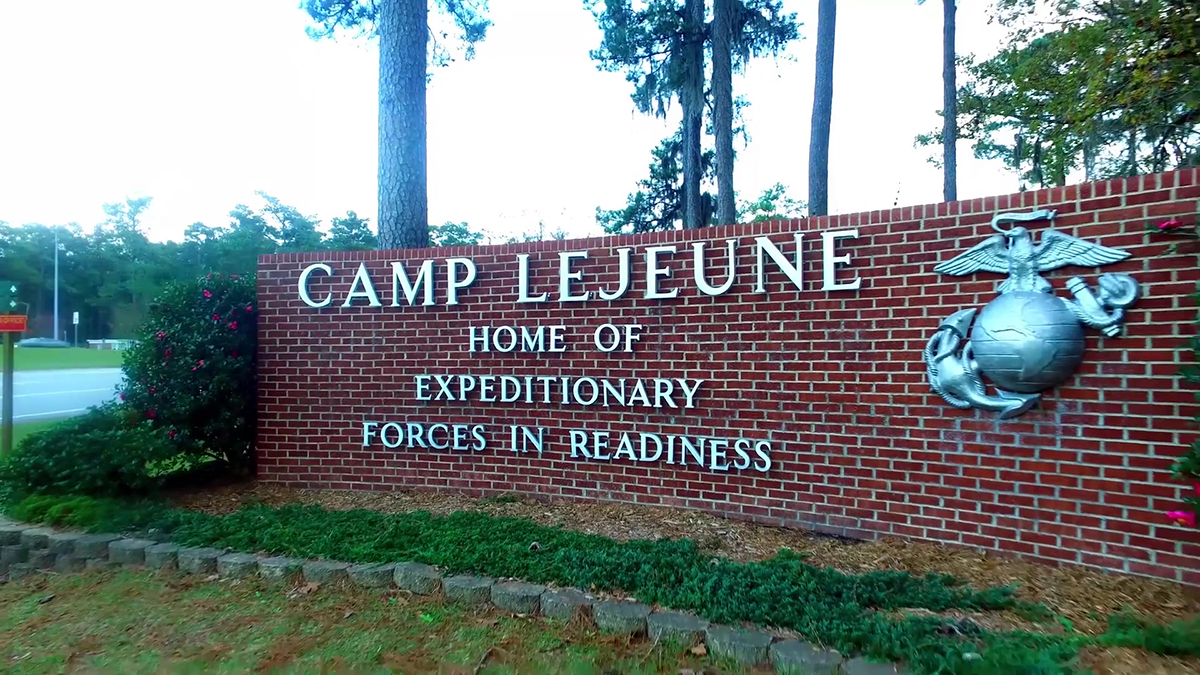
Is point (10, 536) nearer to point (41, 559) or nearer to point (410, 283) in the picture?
point (41, 559)

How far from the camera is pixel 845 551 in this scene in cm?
459

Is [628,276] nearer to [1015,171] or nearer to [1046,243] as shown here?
[1046,243]

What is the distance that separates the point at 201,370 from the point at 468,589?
3.63m

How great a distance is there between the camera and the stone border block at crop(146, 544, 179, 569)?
473cm

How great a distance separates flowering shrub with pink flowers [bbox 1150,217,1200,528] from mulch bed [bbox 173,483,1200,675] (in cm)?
41

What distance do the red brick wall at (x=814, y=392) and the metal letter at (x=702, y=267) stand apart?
53 millimetres

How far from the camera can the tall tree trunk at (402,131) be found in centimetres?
771

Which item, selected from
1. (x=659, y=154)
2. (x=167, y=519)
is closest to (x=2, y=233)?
(x=659, y=154)

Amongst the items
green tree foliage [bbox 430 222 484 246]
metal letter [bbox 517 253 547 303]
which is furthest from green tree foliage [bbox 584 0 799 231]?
green tree foliage [bbox 430 222 484 246]

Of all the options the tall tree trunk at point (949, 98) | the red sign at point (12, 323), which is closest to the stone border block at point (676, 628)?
the red sign at point (12, 323)

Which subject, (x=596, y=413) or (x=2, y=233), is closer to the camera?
(x=596, y=413)

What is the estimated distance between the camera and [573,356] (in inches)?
227

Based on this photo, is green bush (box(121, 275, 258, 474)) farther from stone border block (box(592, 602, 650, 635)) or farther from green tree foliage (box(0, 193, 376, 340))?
green tree foliage (box(0, 193, 376, 340))

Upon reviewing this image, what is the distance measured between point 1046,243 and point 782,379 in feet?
5.93
